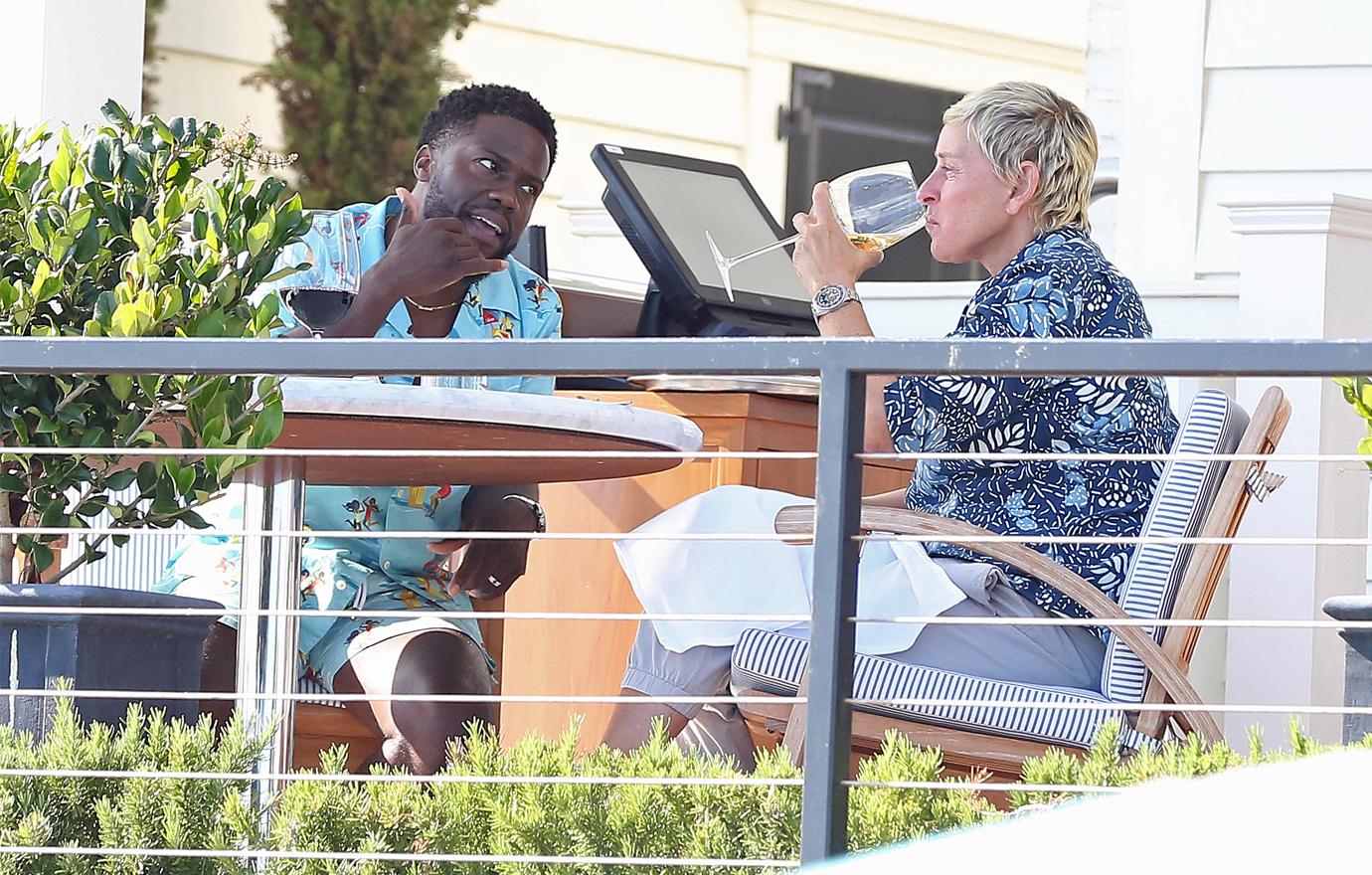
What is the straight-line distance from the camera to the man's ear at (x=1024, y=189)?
3400mm

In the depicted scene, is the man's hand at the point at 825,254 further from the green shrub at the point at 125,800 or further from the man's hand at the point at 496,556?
the green shrub at the point at 125,800

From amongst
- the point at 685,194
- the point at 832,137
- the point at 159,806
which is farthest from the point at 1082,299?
the point at 832,137

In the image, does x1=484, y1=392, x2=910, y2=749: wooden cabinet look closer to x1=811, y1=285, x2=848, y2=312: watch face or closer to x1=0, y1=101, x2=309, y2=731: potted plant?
x1=811, y1=285, x2=848, y2=312: watch face

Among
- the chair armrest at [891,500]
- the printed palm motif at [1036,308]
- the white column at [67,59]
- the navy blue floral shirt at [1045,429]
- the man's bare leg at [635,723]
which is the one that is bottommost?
the man's bare leg at [635,723]

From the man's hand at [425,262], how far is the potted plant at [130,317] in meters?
0.74

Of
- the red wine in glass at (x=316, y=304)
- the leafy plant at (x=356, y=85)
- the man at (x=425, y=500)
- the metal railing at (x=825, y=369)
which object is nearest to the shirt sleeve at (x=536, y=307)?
the man at (x=425, y=500)

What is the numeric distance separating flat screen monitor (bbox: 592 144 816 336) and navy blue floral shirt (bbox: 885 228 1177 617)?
974mm

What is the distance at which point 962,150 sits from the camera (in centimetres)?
346

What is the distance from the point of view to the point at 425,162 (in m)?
3.76

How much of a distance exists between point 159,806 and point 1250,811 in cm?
111

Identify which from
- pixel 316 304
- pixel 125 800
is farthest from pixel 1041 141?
pixel 125 800

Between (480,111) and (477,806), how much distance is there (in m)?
1.86

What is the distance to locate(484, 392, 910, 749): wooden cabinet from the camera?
387 centimetres

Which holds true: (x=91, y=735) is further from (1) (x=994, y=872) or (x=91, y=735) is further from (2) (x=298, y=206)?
(1) (x=994, y=872)
